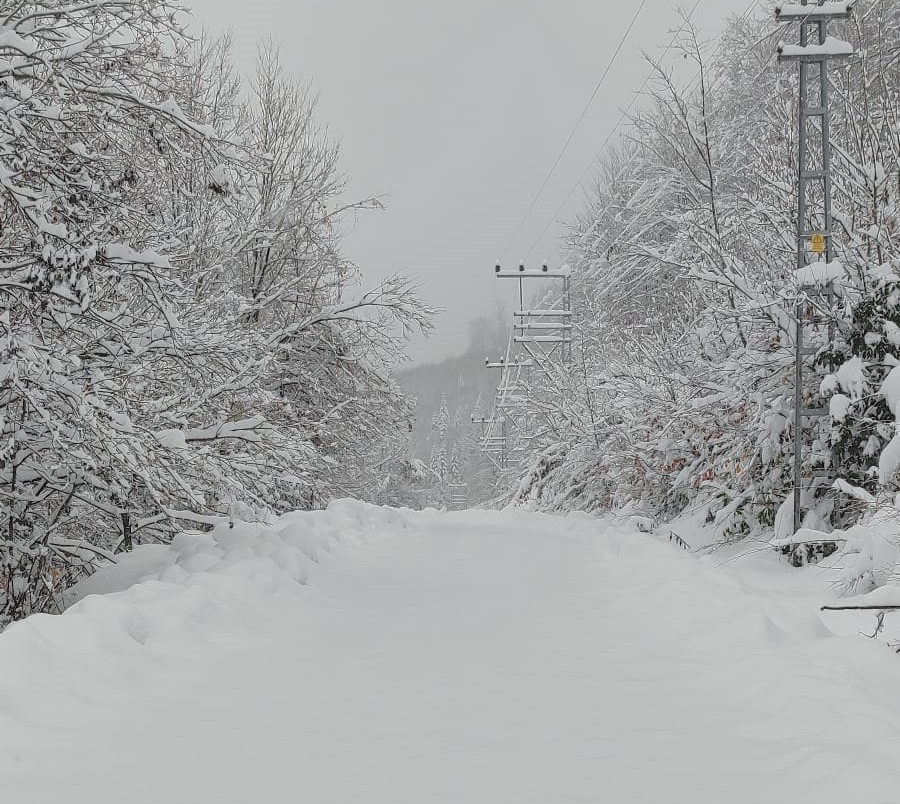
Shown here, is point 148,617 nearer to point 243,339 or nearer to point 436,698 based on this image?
point 436,698

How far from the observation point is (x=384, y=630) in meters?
6.10

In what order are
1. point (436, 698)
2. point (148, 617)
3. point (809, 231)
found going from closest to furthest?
point (436, 698)
point (148, 617)
point (809, 231)

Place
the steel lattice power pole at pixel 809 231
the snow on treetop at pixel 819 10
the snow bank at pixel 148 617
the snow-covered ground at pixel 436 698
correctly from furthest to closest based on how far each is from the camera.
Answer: the snow on treetop at pixel 819 10 → the steel lattice power pole at pixel 809 231 → the snow bank at pixel 148 617 → the snow-covered ground at pixel 436 698

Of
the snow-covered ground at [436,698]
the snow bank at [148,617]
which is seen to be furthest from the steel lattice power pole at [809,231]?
the snow bank at [148,617]

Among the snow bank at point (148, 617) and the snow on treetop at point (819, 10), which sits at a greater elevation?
the snow on treetop at point (819, 10)

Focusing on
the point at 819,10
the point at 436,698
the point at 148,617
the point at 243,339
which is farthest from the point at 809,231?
the point at 148,617

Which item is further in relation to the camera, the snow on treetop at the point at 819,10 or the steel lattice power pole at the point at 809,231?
the snow on treetop at the point at 819,10

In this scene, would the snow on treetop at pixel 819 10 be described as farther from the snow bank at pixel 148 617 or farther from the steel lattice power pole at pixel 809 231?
the snow bank at pixel 148 617

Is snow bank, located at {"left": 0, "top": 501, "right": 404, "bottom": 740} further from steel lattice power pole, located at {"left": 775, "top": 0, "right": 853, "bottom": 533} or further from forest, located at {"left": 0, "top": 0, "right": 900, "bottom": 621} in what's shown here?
steel lattice power pole, located at {"left": 775, "top": 0, "right": 853, "bottom": 533}

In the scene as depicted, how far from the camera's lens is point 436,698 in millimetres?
4410

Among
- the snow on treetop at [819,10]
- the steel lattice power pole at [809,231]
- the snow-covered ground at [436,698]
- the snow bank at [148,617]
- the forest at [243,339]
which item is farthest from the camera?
the snow on treetop at [819,10]

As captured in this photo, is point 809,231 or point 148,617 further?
point 809,231

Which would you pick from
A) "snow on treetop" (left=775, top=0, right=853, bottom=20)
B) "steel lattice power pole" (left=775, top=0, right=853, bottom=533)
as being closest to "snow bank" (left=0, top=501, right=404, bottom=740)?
"steel lattice power pole" (left=775, top=0, right=853, bottom=533)

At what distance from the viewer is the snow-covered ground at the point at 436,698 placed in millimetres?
3250
